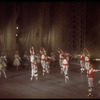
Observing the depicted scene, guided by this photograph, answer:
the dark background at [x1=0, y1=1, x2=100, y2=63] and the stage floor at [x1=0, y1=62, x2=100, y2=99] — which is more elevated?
the dark background at [x1=0, y1=1, x2=100, y2=63]

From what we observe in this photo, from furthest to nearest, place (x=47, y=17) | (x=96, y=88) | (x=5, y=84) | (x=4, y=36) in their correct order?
1. (x=47, y=17)
2. (x=4, y=36)
3. (x=5, y=84)
4. (x=96, y=88)

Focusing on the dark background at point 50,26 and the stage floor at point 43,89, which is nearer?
the stage floor at point 43,89

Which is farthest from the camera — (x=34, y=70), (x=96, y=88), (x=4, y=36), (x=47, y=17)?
(x=47, y=17)

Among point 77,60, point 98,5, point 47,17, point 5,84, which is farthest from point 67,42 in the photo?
point 5,84

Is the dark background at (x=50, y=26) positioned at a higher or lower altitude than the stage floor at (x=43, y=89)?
higher

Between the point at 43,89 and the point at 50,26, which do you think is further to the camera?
the point at 50,26

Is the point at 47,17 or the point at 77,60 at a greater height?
the point at 47,17

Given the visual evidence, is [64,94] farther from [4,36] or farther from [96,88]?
[4,36]

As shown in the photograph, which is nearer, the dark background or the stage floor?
the stage floor

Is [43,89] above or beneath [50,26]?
beneath

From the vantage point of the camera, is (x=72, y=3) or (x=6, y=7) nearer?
(x=6, y=7)

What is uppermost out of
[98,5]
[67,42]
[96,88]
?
[98,5]

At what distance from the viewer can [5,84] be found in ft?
40.5

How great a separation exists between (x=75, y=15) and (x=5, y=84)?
14.3 m
